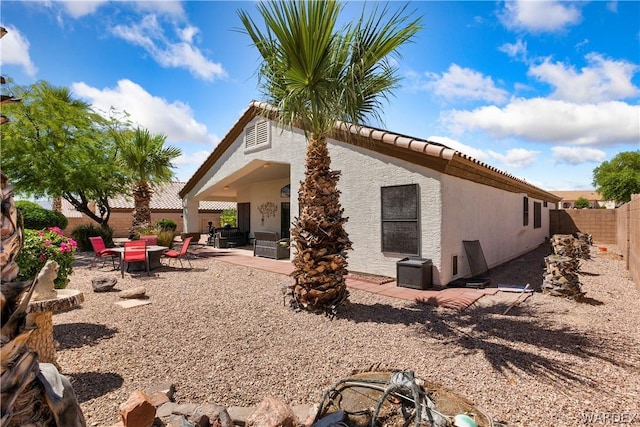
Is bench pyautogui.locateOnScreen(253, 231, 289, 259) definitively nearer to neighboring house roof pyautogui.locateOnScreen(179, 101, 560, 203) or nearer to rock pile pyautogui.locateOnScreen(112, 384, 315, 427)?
neighboring house roof pyautogui.locateOnScreen(179, 101, 560, 203)

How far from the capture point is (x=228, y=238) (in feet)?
61.3

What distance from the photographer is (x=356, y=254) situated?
1034 centimetres

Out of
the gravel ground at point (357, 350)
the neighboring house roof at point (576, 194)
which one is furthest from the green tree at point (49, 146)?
the neighboring house roof at point (576, 194)

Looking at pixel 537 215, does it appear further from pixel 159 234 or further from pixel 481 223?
pixel 159 234

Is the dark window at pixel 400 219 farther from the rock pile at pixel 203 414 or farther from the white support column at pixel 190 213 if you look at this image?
the white support column at pixel 190 213

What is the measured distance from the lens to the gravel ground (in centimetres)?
356

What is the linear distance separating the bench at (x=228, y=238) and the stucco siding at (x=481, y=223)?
13.3 metres

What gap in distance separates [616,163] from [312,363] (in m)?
60.8

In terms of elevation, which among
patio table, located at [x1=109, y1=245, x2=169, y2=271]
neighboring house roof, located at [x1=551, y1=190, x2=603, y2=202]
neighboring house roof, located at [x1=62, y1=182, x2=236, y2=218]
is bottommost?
patio table, located at [x1=109, y1=245, x2=169, y2=271]

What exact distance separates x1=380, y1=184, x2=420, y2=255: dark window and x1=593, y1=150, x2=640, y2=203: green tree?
41.2 m

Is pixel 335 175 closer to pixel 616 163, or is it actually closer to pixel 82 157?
pixel 82 157

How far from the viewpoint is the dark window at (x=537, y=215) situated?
58.5 ft

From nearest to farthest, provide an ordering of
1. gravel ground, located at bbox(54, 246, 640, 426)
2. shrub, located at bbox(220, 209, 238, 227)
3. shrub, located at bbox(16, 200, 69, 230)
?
1. gravel ground, located at bbox(54, 246, 640, 426)
2. shrub, located at bbox(16, 200, 69, 230)
3. shrub, located at bbox(220, 209, 238, 227)

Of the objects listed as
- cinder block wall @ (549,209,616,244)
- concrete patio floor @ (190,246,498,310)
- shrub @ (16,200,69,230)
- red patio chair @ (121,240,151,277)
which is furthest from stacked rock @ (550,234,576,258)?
shrub @ (16,200,69,230)
